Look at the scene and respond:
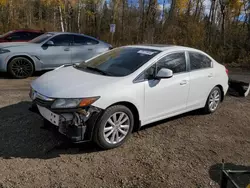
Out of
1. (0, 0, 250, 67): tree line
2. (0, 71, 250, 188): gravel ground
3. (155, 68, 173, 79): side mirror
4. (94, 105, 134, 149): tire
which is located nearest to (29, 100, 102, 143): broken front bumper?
(94, 105, 134, 149): tire

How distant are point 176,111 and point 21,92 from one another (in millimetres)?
3963

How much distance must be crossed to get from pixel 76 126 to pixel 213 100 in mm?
3309

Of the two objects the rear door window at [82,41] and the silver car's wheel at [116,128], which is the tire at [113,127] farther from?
the rear door window at [82,41]

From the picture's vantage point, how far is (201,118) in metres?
5.12

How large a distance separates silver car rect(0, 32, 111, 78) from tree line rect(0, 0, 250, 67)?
334 inches

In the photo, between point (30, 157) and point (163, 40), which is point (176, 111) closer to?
point (30, 157)

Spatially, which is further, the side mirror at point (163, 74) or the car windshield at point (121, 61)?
the car windshield at point (121, 61)

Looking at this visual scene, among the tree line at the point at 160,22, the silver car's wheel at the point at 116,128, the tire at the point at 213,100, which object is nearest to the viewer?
the silver car's wheel at the point at 116,128

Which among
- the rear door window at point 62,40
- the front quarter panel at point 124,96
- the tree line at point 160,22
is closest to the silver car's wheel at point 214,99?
the front quarter panel at point 124,96

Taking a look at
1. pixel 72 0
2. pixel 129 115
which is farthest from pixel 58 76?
pixel 72 0

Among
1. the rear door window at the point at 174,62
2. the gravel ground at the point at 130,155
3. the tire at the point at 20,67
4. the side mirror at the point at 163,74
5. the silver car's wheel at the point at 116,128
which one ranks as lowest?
→ the gravel ground at the point at 130,155

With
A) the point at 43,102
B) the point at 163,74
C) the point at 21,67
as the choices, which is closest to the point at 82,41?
the point at 21,67

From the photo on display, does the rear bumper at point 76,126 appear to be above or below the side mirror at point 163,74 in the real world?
below

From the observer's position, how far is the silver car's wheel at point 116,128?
352cm
